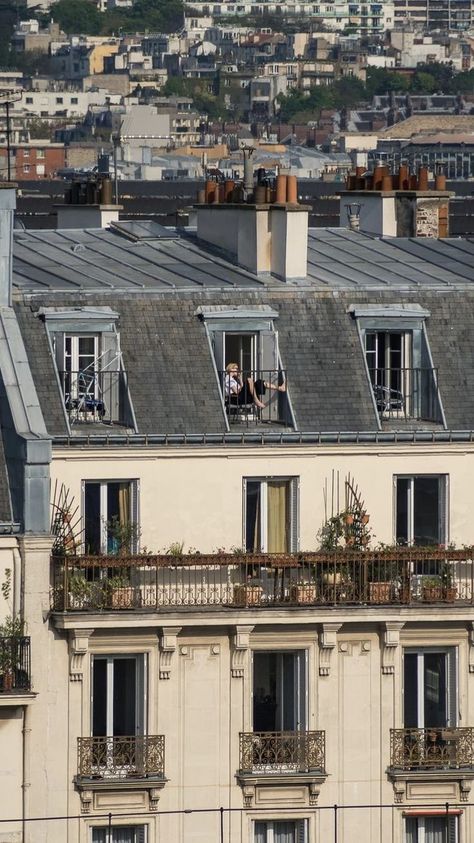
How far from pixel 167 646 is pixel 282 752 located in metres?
2.59

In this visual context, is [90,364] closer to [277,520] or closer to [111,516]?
[111,516]

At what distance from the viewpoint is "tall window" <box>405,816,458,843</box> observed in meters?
52.0

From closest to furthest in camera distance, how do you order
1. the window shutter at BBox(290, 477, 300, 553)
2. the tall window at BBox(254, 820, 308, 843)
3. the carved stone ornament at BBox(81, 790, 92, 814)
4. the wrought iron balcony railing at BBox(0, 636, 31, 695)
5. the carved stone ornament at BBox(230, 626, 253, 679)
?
1. the wrought iron balcony railing at BBox(0, 636, 31, 695)
2. the carved stone ornament at BBox(81, 790, 92, 814)
3. the carved stone ornament at BBox(230, 626, 253, 679)
4. the tall window at BBox(254, 820, 308, 843)
5. the window shutter at BBox(290, 477, 300, 553)

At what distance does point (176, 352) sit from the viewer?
5231 cm

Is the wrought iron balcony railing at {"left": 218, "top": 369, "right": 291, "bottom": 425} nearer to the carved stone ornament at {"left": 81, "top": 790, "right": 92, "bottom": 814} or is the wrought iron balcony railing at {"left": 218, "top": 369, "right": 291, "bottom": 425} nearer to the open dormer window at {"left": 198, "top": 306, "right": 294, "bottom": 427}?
the open dormer window at {"left": 198, "top": 306, "right": 294, "bottom": 427}

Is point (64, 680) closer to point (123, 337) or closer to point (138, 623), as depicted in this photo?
point (138, 623)

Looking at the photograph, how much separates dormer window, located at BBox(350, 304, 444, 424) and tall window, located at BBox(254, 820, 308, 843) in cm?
681

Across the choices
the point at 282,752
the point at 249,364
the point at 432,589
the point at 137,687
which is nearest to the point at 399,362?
the point at 249,364

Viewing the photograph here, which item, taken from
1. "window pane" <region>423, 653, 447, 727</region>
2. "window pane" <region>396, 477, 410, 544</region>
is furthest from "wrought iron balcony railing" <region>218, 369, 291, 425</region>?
"window pane" <region>423, 653, 447, 727</region>

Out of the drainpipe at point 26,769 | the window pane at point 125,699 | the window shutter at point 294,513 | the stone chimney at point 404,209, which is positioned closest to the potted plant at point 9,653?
the drainpipe at point 26,769

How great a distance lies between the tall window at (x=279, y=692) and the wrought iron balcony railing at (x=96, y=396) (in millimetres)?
4372

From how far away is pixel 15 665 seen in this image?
4906 cm

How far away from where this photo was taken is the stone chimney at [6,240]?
51.6 m

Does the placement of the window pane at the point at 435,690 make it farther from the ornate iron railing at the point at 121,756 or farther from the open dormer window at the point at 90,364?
the open dormer window at the point at 90,364
